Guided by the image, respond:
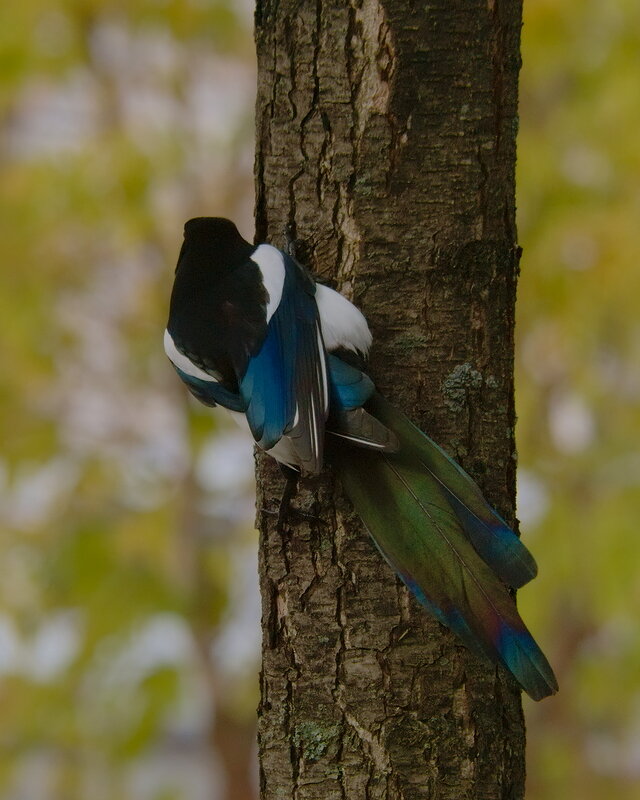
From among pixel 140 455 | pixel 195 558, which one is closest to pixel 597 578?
pixel 195 558

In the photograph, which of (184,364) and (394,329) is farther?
(184,364)

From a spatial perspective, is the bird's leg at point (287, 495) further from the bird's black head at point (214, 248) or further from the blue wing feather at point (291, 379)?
the bird's black head at point (214, 248)

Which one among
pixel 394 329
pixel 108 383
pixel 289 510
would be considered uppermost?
pixel 394 329

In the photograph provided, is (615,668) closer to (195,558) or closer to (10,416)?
(195,558)

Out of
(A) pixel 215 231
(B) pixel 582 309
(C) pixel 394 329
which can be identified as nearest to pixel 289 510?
(C) pixel 394 329

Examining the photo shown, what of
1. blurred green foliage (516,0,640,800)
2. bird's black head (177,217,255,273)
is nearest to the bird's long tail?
bird's black head (177,217,255,273)

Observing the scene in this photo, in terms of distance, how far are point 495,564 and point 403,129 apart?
1.92 ft

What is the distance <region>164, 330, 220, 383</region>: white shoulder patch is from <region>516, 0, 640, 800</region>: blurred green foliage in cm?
176

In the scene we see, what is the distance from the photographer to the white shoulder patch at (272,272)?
1.43m

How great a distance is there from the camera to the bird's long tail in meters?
1.19

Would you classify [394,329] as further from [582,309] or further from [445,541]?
[582,309]

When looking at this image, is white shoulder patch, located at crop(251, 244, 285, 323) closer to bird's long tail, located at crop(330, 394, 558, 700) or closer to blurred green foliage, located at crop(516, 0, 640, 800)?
bird's long tail, located at crop(330, 394, 558, 700)

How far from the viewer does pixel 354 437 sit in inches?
49.3

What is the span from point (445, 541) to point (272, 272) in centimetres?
46
